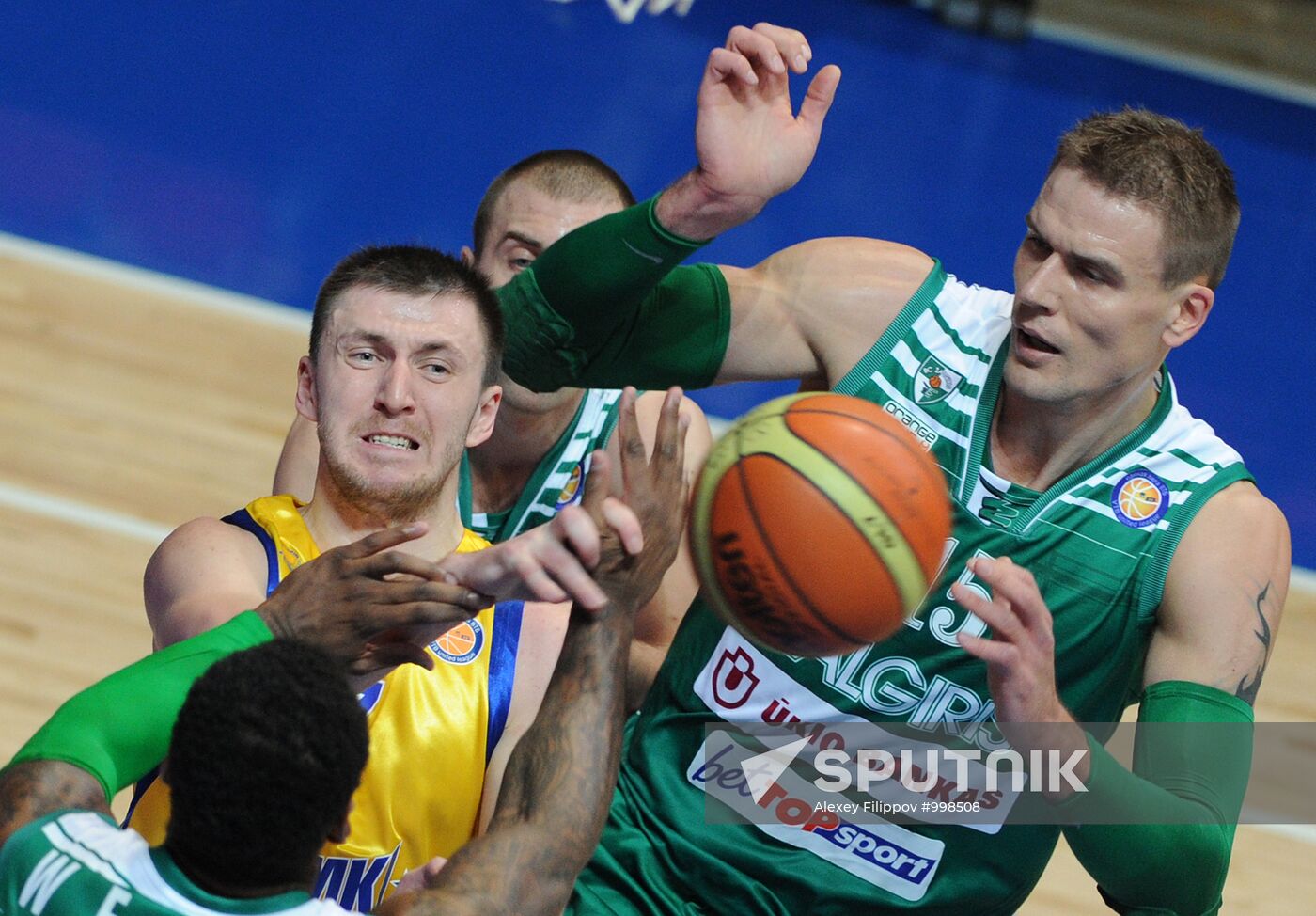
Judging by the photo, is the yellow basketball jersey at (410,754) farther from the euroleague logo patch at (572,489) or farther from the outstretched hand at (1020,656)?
the euroleague logo patch at (572,489)

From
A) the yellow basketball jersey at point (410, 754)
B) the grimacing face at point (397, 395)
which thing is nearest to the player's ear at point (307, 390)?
the grimacing face at point (397, 395)

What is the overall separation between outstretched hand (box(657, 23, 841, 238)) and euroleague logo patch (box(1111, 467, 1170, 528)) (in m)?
0.91

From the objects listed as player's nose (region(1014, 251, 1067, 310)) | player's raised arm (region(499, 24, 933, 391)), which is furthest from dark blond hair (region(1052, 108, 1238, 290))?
player's raised arm (region(499, 24, 933, 391))

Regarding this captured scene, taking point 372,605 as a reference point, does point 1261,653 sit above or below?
above

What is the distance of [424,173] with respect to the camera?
927 cm

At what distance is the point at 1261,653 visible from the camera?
325 cm

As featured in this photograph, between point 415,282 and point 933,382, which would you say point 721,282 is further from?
point 415,282

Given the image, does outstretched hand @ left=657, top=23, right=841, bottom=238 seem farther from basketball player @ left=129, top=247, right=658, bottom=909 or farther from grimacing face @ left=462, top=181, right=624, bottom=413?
grimacing face @ left=462, top=181, right=624, bottom=413

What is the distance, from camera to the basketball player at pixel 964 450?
3.28 meters

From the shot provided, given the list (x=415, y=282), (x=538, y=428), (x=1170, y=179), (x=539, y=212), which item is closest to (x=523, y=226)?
(x=539, y=212)

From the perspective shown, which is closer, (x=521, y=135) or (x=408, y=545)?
(x=408, y=545)

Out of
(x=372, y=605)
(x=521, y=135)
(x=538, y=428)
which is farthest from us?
(x=521, y=135)

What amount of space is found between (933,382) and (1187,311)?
1.71 ft

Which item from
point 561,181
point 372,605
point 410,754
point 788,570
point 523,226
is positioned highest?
point 561,181
